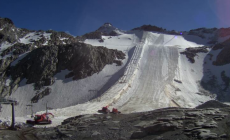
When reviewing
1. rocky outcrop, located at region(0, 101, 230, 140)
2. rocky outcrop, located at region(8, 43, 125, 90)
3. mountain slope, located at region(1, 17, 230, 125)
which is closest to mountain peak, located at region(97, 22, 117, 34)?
mountain slope, located at region(1, 17, 230, 125)

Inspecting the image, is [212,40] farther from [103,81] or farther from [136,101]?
[136,101]

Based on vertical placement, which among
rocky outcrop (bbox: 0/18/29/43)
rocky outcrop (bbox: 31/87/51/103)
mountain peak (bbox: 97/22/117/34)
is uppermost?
mountain peak (bbox: 97/22/117/34)

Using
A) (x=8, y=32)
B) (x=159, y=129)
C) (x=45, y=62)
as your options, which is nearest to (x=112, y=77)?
(x=45, y=62)

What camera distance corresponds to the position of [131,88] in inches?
1453

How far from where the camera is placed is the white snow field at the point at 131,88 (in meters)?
30.2

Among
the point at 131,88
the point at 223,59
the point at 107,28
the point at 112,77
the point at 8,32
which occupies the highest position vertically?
the point at 107,28

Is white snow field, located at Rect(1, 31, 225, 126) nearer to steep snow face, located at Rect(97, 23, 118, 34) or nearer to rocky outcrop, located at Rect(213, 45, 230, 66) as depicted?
rocky outcrop, located at Rect(213, 45, 230, 66)

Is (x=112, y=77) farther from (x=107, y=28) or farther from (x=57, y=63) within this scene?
Result: (x=107, y=28)

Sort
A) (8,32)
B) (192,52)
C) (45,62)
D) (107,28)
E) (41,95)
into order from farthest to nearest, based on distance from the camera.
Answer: (107,28) < (192,52) < (8,32) < (45,62) < (41,95)

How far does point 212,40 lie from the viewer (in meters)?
86.1

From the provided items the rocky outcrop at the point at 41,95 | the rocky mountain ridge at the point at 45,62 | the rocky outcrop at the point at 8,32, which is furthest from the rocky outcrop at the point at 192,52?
the rocky outcrop at the point at 8,32

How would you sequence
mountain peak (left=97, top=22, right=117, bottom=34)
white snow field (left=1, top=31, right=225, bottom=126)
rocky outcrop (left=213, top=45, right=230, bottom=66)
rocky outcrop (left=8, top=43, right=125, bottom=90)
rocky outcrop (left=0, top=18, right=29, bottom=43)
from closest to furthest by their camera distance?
white snow field (left=1, top=31, right=225, bottom=126)
rocky outcrop (left=8, top=43, right=125, bottom=90)
rocky outcrop (left=213, top=45, right=230, bottom=66)
rocky outcrop (left=0, top=18, right=29, bottom=43)
mountain peak (left=97, top=22, right=117, bottom=34)

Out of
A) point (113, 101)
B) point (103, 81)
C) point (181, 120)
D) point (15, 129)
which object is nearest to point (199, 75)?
point (103, 81)

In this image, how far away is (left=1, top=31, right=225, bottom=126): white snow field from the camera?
30.2m
